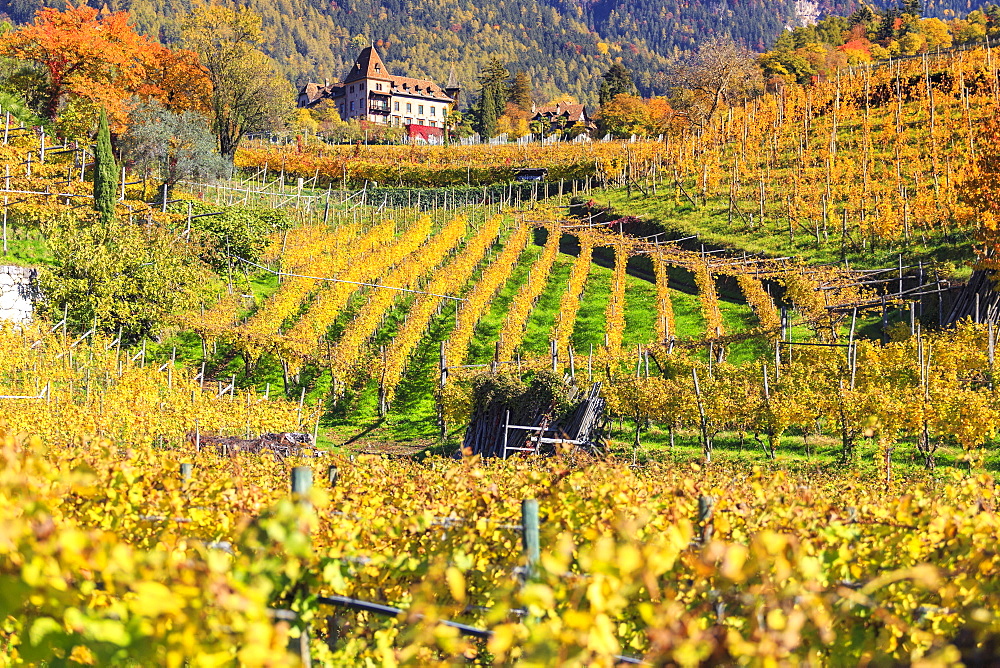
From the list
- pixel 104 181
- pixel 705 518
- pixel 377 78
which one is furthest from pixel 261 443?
pixel 377 78

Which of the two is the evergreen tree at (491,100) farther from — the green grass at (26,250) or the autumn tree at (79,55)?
the green grass at (26,250)

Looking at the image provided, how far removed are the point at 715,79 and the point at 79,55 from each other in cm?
3669

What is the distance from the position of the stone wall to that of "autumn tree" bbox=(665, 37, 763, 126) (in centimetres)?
3821

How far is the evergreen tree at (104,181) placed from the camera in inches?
1125

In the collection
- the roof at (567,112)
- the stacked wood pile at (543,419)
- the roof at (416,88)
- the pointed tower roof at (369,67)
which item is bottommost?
the stacked wood pile at (543,419)

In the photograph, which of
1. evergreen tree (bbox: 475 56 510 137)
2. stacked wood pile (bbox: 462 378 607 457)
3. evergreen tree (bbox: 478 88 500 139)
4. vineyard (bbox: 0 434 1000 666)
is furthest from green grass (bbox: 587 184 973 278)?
evergreen tree (bbox: 475 56 510 137)

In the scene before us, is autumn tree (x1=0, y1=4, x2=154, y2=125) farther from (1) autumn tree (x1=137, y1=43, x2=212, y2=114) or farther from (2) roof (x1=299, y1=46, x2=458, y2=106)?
(2) roof (x1=299, y1=46, x2=458, y2=106)

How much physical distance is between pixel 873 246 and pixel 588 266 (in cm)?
976

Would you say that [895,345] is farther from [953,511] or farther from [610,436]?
[953,511]

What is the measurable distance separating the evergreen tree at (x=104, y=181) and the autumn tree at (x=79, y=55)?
845 cm

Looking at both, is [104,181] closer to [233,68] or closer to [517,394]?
[233,68]

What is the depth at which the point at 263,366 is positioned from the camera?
2534 cm

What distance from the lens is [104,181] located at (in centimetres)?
2861

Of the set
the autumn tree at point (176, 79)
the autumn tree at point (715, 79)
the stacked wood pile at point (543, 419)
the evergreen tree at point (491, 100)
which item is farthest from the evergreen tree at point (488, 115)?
the stacked wood pile at point (543, 419)
